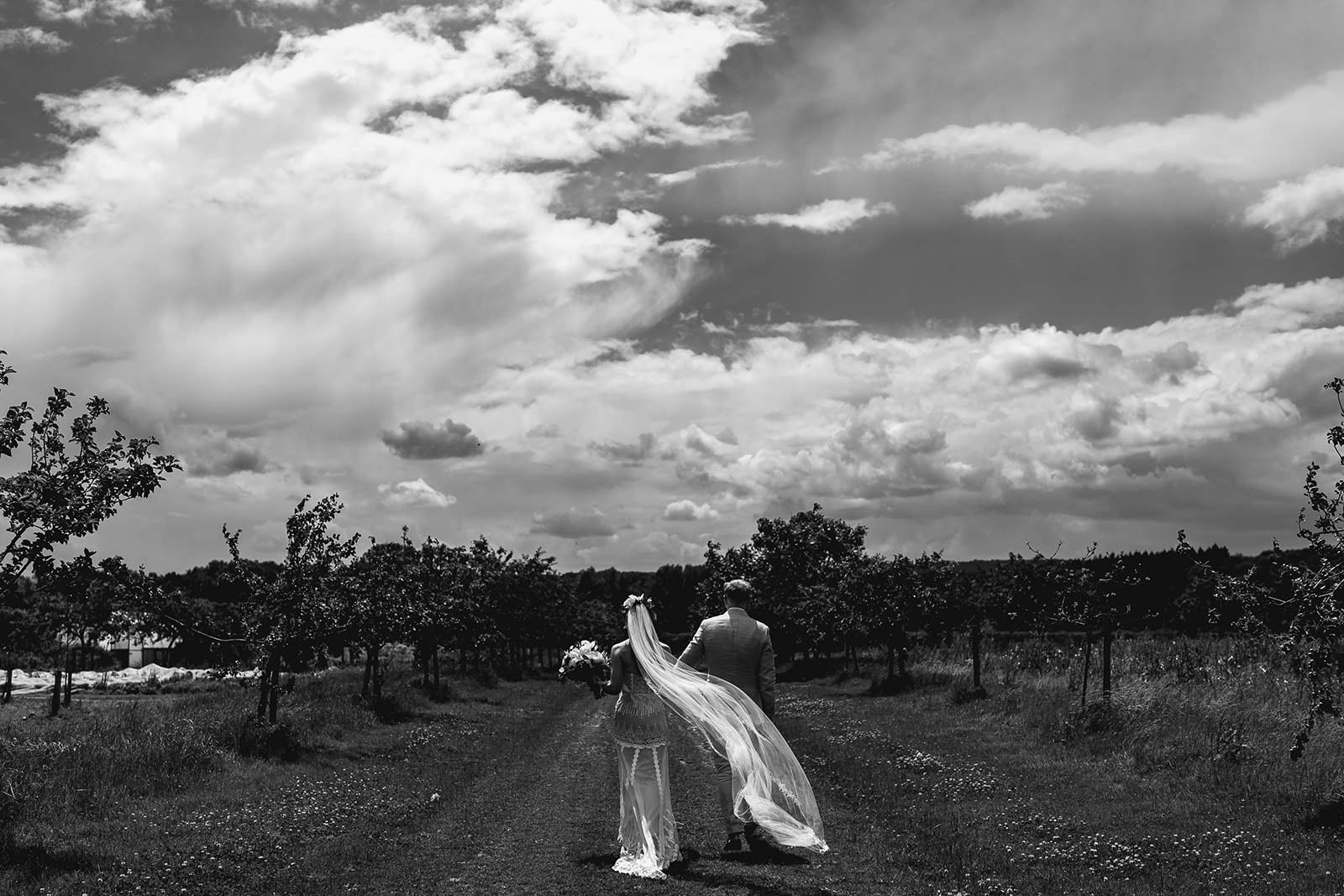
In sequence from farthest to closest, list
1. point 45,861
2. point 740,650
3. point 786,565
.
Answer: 1. point 786,565
2. point 740,650
3. point 45,861

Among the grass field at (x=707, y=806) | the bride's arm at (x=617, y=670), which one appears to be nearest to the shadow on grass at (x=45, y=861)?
the grass field at (x=707, y=806)

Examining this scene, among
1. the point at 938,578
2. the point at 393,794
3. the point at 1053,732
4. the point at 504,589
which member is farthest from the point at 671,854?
the point at 504,589

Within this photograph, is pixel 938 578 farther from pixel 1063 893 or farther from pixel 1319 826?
pixel 1063 893

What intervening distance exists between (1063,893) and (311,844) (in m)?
8.32

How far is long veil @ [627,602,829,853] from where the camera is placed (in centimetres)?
1111

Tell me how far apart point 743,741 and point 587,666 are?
7.02ft

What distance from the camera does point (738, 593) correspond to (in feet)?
38.8

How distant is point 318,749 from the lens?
20.5 m

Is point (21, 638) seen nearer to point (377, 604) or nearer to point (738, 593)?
point (377, 604)

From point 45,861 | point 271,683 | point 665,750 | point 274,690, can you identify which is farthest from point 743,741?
point 271,683

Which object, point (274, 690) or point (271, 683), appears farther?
point (271, 683)

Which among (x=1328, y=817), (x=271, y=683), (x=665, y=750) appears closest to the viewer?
(x=665, y=750)

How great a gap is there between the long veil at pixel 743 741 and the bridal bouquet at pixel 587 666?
73 cm

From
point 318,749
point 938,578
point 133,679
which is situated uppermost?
point 938,578
